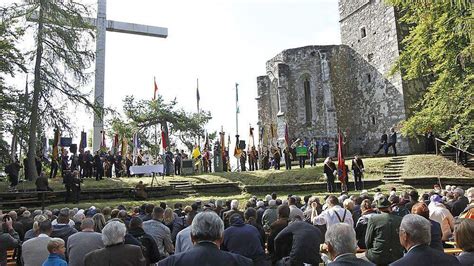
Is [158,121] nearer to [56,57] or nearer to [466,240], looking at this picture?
[56,57]

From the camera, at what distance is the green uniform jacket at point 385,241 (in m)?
4.94

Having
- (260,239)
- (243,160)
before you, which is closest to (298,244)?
(260,239)

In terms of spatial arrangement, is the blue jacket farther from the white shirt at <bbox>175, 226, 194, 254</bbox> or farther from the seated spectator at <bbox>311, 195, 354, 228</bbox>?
the seated spectator at <bbox>311, 195, 354, 228</bbox>

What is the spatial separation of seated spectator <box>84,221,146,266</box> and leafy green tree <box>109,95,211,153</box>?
29.9 m

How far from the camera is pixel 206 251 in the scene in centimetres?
291

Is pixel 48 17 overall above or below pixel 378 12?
below

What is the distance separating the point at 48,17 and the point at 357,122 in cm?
2312

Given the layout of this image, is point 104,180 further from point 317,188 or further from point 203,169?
point 317,188

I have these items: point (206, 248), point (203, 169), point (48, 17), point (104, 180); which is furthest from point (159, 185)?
point (206, 248)

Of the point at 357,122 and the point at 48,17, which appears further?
the point at 357,122

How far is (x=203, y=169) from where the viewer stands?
26641 millimetres

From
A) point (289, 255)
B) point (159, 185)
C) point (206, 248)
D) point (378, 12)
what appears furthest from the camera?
point (378, 12)

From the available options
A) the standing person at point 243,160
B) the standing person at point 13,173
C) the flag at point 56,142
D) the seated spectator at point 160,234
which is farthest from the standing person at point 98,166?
the seated spectator at point 160,234

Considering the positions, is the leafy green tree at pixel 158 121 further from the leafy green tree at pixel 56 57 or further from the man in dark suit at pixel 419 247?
the man in dark suit at pixel 419 247
